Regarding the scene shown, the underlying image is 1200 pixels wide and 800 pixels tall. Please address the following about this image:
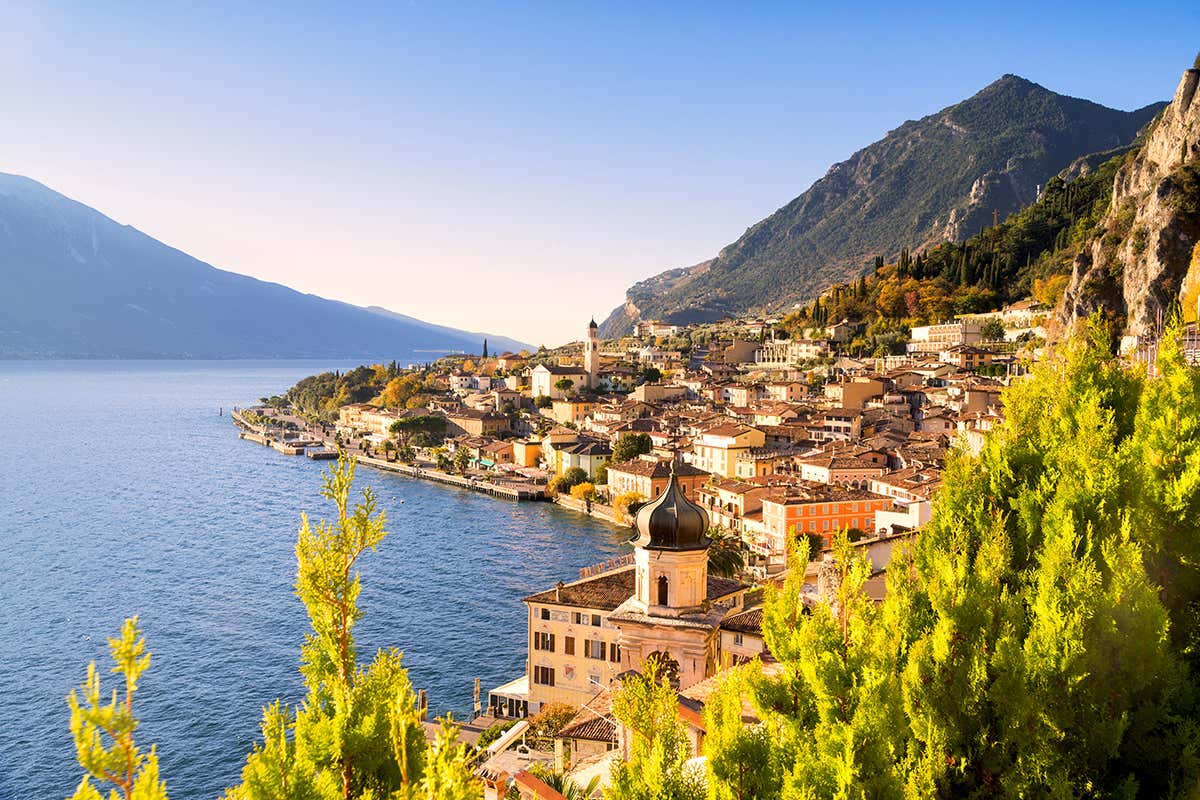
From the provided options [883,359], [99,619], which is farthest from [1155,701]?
[883,359]

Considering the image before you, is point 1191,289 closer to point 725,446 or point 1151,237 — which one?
point 1151,237

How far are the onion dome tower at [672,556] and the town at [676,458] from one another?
4cm

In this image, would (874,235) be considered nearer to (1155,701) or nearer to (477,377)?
(477,377)

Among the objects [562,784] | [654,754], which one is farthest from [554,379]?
[654,754]

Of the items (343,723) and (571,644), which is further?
(571,644)

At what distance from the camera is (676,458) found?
61438 mm

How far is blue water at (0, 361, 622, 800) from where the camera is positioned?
2828 cm

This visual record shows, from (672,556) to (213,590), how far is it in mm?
32035

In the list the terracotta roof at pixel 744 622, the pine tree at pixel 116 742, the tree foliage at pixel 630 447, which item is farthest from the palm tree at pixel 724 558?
the pine tree at pixel 116 742

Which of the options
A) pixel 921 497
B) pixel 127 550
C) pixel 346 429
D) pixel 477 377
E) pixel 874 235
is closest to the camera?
pixel 921 497

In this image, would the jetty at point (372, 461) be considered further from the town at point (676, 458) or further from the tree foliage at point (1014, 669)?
the tree foliage at point (1014, 669)

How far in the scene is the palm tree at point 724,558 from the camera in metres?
37.6

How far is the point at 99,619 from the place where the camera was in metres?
38.4

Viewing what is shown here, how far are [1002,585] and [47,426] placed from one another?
5486 inches
